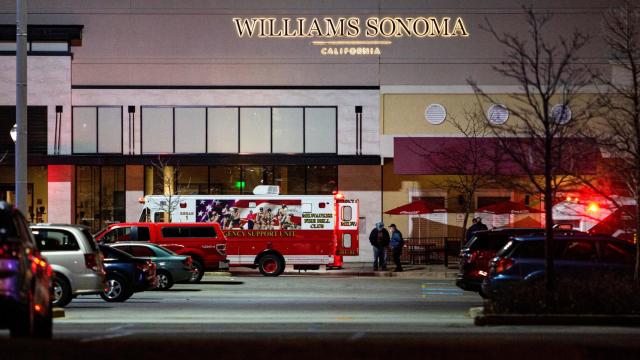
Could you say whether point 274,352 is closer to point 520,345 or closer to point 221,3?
point 520,345

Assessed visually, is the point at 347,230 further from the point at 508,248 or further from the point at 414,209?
the point at 508,248

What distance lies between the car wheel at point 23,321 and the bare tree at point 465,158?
2740cm

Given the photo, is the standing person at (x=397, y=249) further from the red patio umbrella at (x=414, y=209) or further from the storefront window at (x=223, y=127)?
the storefront window at (x=223, y=127)

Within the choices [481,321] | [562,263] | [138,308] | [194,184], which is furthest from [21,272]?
[194,184]

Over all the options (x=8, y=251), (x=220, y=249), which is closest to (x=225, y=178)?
(x=220, y=249)

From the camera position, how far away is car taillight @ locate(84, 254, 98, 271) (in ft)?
74.6

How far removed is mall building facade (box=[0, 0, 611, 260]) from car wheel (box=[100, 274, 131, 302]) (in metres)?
20.1

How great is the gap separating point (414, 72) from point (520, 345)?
32756 millimetres

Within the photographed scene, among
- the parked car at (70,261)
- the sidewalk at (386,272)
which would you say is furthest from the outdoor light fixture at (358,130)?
the parked car at (70,261)

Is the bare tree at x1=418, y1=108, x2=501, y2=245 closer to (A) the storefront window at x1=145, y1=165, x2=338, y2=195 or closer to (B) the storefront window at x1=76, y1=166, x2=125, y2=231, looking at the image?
(A) the storefront window at x1=145, y1=165, x2=338, y2=195

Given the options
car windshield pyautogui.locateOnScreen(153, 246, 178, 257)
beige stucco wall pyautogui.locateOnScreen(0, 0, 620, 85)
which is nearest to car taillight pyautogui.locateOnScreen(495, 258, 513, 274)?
car windshield pyautogui.locateOnScreen(153, 246, 178, 257)

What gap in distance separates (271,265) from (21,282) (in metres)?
24.0

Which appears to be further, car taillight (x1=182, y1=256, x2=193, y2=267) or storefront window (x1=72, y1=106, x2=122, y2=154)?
storefront window (x1=72, y1=106, x2=122, y2=154)

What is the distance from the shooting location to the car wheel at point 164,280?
29.5 metres
